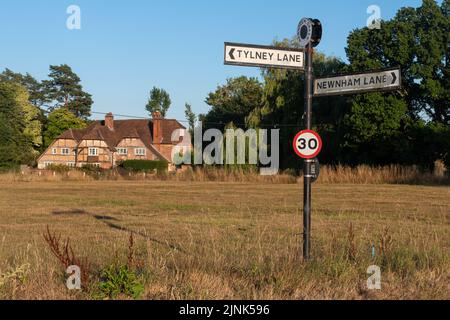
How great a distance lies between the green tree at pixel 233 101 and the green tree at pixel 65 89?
32.5m

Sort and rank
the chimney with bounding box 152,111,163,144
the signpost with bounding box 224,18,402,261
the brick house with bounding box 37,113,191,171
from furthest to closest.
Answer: the chimney with bounding box 152,111,163,144 < the brick house with bounding box 37,113,191,171 < the signpost with bounding box 224,18,402,261

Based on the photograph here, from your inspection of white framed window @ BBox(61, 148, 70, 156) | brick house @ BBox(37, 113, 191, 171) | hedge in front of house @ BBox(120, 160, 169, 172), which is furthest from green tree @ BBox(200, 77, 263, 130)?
white framed window @ BBox(61, 148, 70, 156)

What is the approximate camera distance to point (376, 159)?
55.0 metres

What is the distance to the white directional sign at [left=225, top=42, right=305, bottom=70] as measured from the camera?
302 inches

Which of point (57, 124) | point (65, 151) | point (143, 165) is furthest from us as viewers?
point (57, 124)

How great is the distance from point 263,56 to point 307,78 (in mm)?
683

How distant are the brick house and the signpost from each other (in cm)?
8703

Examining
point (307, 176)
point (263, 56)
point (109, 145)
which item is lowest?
point (307, 176)

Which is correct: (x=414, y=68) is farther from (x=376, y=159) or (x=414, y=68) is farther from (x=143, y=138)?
(x=143, y=138)

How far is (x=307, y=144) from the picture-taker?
775 cm

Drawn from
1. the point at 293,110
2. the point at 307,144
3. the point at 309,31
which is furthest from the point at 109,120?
the point at 307,144

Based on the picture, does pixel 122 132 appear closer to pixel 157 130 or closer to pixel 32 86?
pixel 157 130

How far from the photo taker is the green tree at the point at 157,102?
142125 mm

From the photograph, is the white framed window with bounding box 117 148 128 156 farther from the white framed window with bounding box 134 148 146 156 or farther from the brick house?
the white framed window with bounding box 134 148 146 156
